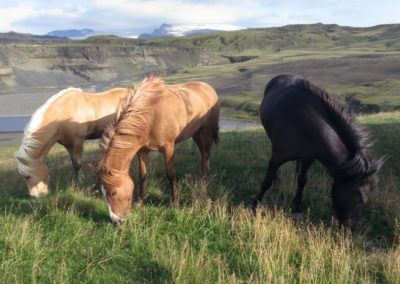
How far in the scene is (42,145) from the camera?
18.4 ft

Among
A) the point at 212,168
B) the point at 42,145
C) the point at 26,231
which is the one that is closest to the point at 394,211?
the point at 212,168

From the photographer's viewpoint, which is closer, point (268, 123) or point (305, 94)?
point (305, 94)

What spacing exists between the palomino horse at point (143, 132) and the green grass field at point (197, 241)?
1.52 feet

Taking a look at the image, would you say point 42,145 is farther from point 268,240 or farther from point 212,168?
point 268,240

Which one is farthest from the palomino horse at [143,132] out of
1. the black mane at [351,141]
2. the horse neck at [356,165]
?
the horse neck at [356,165]

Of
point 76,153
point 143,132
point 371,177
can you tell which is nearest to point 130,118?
point 143,132

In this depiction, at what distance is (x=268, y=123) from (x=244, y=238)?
224 cm

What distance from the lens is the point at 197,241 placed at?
3918 mm

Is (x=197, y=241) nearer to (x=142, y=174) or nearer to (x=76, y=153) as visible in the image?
(x=142, y=174)

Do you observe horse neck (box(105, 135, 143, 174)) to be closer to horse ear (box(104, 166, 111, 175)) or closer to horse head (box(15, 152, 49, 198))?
horse ear (box(104, 166, 111, 175))

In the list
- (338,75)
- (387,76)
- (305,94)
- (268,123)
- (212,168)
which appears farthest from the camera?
(338,75)

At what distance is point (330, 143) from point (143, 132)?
2.85m

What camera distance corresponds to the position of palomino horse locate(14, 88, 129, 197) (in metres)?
5.52

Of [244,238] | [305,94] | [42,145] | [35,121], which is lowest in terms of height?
[244,238]
